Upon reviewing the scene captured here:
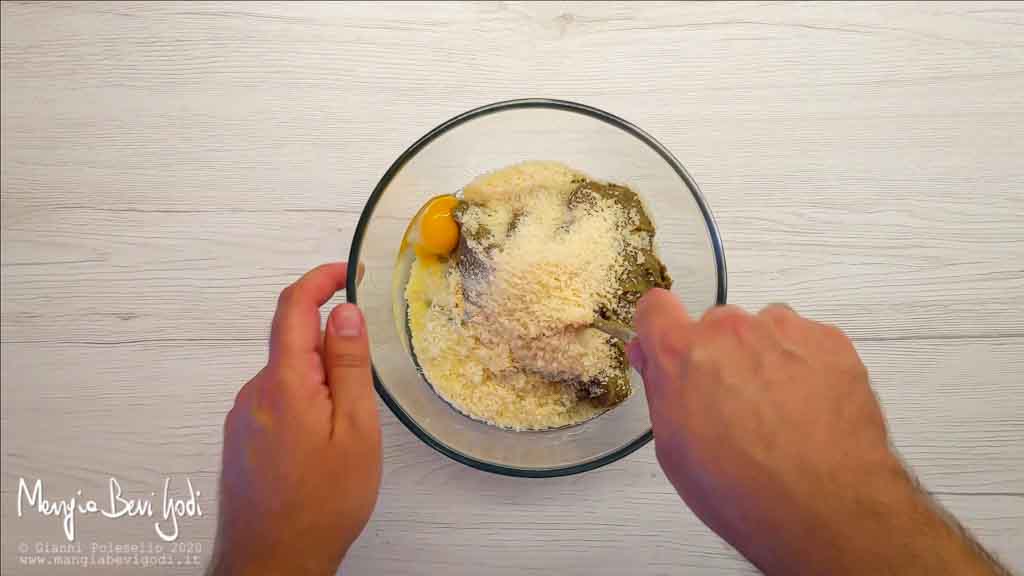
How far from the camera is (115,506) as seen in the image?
43.0 inches

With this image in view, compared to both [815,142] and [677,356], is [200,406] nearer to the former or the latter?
[677,356]

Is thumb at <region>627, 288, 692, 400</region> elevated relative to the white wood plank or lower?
elevated

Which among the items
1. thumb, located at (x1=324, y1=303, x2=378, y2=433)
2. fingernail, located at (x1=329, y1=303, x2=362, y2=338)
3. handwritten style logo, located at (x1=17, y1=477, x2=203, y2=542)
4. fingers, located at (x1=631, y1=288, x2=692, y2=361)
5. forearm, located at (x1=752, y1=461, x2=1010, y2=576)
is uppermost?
fingers, located at (x1=631, y1=288, x2=692, y2=361)

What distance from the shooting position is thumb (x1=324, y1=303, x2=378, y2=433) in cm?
83

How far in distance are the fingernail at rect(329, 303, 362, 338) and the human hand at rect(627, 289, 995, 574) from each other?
356 mm

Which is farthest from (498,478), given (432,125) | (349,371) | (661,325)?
(432,125)

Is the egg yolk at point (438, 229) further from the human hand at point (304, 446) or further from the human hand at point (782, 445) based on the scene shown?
the human hand at point (782, 445)

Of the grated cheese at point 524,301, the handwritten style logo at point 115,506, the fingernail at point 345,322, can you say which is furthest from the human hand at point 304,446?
the handwritten style logo at point 115,506

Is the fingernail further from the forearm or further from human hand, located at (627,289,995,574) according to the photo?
the forearm

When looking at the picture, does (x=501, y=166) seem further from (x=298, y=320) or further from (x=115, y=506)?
(x=115, y=506)

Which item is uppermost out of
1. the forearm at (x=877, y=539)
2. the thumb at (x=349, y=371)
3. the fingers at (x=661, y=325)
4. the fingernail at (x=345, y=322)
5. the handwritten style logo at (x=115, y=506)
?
the fingers at (x=661, y=325)

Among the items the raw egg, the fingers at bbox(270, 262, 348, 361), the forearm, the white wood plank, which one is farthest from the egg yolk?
the forearm

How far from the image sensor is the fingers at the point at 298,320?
2.71ft

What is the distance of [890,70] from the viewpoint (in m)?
1.10
